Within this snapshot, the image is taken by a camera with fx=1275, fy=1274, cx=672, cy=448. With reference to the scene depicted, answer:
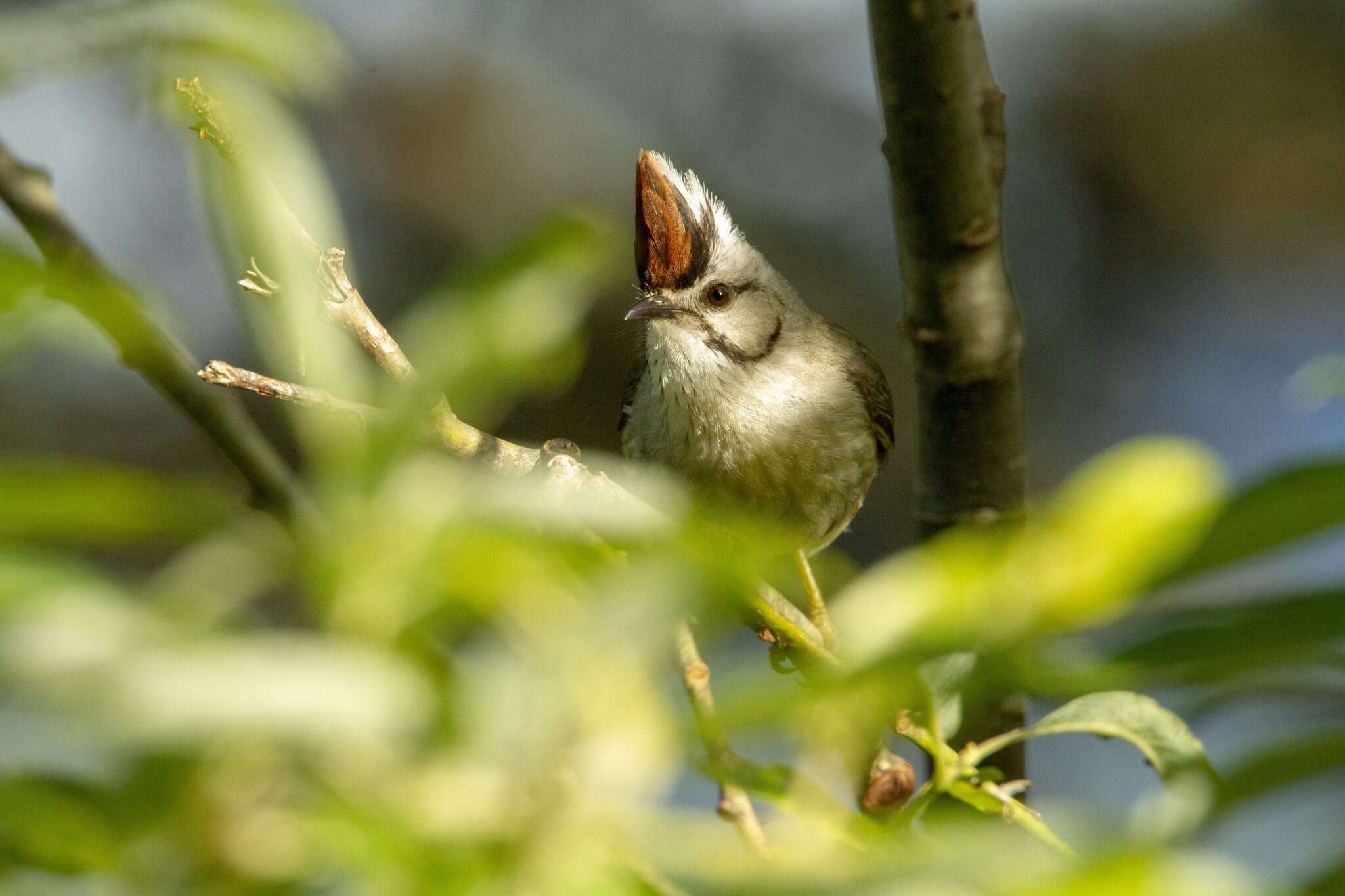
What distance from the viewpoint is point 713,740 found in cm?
75

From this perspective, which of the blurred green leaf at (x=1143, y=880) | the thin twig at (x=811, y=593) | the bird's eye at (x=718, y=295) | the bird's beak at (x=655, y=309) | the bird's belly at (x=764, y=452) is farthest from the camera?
the bird's eye at (x=718, y=295)

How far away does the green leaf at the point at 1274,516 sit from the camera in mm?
611

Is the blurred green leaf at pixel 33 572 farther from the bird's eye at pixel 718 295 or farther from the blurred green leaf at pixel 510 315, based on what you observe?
the bird's eye at pixel 718 295

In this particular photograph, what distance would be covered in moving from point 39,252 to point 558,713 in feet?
1.76

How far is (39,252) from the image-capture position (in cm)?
91

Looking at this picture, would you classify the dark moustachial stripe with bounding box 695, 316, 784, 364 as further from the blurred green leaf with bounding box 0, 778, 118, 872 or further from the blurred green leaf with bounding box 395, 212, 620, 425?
the blurred green leaf with bounding box 0, 778, 118, 872

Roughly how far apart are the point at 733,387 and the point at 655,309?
341mm

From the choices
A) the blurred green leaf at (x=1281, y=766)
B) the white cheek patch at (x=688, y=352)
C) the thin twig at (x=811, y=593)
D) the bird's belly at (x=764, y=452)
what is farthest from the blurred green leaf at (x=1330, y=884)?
the white cheek patch at (x=688, y=352)

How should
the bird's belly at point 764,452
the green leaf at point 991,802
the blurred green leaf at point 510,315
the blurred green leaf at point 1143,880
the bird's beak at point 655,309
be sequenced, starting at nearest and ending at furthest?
the blurred green leaf at point 1143,880
the blurred green leaf at point 510,315
the green leaf at point 991,802
the bird's belly at point 764,452
the bird's beak at point 655,309

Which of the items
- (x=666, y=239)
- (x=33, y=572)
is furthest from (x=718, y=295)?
(x=33, y=572)

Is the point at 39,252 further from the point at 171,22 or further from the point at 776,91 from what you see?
the point at 776,91

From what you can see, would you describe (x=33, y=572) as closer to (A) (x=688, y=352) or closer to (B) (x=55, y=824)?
(B) (x=55, y=824)

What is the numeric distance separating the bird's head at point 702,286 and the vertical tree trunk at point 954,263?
1232 mm

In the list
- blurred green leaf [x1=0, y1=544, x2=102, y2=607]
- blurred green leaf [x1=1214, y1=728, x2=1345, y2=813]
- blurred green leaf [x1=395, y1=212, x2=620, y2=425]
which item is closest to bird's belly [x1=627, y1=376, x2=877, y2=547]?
blurred green leaf [x1=395, y1=212, x2=620, y2=425]
